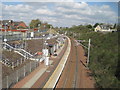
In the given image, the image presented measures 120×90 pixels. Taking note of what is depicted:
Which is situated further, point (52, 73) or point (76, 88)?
point (52, 73)

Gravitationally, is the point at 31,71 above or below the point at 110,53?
below

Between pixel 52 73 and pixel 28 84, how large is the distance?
5.32 metres

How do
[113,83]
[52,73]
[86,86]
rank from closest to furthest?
[113,83] < [86,86] < [52,73]

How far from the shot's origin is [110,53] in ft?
40.7

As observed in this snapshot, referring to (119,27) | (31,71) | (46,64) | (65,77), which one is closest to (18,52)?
(46,64)

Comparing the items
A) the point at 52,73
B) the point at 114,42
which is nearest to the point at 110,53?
the point at 114,42

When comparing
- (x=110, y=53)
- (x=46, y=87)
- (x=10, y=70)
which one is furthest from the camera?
(x=10, y=70)

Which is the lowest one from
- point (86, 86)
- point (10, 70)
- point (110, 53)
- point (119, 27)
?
point (86, 86)

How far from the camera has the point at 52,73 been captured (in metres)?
21.5

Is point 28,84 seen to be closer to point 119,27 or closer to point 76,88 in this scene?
point 76,88

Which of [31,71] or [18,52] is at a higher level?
[18,52]

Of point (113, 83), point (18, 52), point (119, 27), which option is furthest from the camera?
point (18, 52)

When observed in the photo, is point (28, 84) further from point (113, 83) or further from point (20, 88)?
point (113, 83)

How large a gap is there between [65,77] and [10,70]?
21.5 feet
